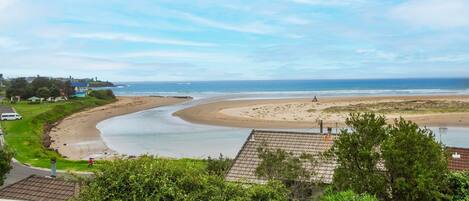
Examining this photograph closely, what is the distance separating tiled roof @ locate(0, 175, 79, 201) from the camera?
627 inches

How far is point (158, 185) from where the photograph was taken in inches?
467

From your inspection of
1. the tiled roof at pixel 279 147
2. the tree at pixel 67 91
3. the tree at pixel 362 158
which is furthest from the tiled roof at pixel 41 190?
the tree at pixel 67 91

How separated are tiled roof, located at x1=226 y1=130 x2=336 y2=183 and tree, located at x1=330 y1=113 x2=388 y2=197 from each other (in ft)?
14.2

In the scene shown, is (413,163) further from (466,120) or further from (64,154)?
(466,120)

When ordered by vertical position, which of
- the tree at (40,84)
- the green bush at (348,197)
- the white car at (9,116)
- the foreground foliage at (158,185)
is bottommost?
the white car at (9,116)

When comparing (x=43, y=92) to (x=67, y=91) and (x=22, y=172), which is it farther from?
(x=22, y=172)

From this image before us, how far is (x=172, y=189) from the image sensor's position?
38.3ft

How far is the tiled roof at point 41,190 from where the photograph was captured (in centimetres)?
1591

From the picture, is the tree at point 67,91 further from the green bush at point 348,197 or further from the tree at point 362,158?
the green bush at point 348,197

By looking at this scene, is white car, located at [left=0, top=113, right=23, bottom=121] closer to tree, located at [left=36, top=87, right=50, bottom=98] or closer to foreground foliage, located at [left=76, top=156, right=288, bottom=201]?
tree, located at [left=36, top=87, right=50, bottom=98]

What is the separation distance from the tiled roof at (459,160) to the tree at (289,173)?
7910 millimetres

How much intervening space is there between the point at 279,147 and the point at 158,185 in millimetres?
10907

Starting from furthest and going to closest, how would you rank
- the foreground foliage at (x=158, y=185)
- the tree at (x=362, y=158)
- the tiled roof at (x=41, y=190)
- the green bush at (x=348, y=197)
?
the tiled roof at (x=41, y=190)
the tree at (x=362, y=158)
the green bush at (x=348, y=197)
the foreground foliage at (x=158, y=185)

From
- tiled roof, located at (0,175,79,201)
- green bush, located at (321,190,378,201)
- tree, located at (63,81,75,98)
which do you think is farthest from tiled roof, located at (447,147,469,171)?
tree, located at (63,81,75,98)
